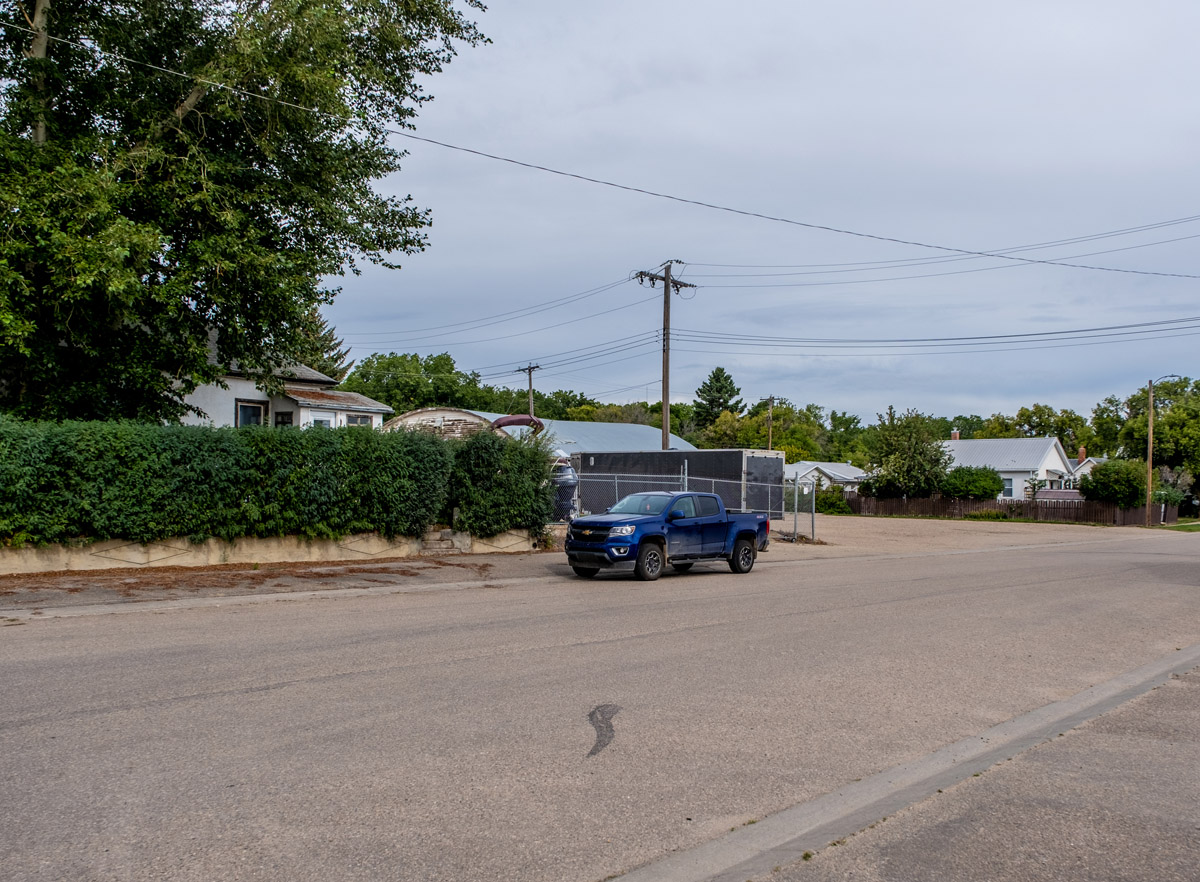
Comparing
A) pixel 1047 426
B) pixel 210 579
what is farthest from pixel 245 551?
pixel 1047 426

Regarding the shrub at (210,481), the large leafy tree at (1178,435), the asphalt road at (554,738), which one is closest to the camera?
the asphalt road at (554,738)

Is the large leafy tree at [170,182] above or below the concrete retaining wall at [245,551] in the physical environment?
above

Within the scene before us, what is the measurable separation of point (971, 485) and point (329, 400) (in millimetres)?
44612

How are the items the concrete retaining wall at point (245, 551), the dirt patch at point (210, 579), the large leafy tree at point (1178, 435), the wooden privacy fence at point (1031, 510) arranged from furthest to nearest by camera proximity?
the large leafy tree at point (1178, 435) → the wooden privacy fence at point (1031, 510) → the concrete retaining wall at point (245, 551) → the dirt patch at point (210, 579)

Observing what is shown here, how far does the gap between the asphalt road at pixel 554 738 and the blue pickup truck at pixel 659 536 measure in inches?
168

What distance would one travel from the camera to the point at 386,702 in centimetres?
733

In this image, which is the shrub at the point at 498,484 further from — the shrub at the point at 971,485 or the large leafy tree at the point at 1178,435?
the large leafy tree at the point at 1178,435

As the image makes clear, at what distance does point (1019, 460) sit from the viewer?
247 feet

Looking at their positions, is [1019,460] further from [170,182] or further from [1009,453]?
[170,182]

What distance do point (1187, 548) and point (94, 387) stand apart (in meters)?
34.0

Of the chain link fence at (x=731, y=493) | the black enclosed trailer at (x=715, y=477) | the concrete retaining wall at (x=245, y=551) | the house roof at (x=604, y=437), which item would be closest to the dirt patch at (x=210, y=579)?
the concrete retaining wall at (x=245, y=551)

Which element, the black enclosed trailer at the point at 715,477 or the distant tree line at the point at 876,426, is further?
the distant tree line at the point at 876,426

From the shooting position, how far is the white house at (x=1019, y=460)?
244 ft

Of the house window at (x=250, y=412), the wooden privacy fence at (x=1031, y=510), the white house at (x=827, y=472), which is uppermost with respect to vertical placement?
the house window at (x=250, y=412)
